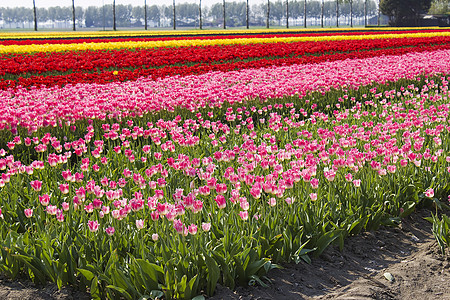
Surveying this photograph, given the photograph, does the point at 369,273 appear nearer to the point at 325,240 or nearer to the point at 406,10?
the point at 325,240

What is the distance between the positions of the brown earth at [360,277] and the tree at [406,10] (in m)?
82.7

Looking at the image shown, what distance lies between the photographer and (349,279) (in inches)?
147

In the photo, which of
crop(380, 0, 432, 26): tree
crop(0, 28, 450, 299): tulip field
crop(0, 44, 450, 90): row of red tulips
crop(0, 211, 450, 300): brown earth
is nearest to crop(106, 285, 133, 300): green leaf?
crop(0, 28, 450, 299): tulip field

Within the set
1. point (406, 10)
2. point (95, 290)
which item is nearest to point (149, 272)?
point (95, 290)

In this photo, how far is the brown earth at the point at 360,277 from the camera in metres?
3.42

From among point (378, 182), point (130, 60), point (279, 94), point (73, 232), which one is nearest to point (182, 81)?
point (279, 94)

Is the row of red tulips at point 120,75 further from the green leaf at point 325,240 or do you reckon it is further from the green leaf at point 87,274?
the green leaf at point 325,240

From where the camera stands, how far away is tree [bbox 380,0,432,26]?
79312 millimetres

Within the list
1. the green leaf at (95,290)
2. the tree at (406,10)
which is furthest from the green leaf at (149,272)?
the tree at (406,10)

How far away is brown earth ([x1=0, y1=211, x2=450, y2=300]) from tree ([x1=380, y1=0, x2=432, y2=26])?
82734 millimetres

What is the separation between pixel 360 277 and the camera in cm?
377

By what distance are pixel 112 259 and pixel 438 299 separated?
224 centimetres

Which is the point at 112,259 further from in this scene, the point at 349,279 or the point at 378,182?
the point at 378,182

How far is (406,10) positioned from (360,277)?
8379 cm
